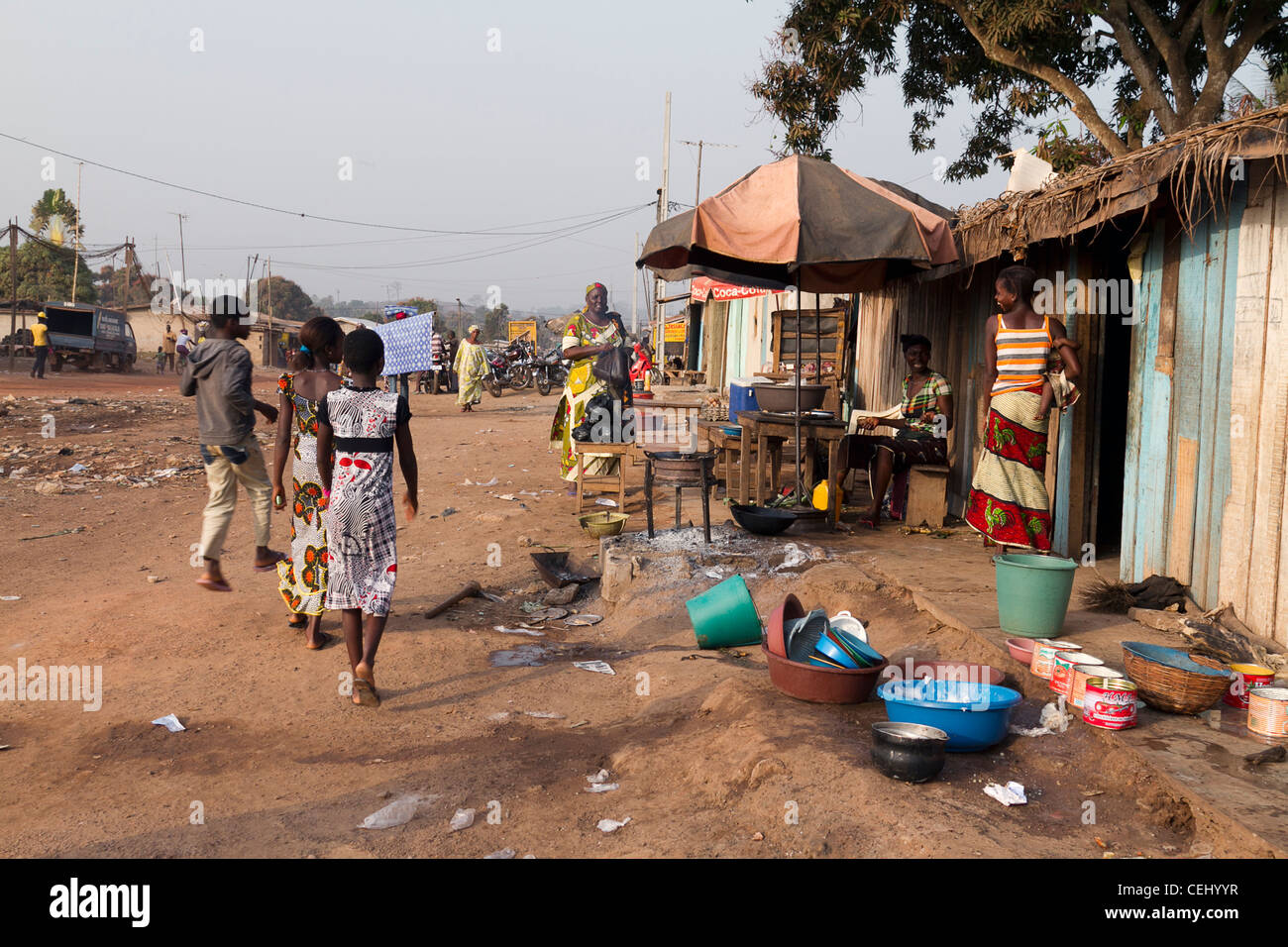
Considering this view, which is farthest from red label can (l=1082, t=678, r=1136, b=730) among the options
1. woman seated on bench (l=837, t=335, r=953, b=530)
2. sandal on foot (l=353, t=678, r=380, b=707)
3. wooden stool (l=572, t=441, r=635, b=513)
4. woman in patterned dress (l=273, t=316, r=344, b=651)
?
wooden stool (l=572, t=441, r=635, b=513)

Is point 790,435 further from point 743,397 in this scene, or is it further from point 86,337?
point 86,337

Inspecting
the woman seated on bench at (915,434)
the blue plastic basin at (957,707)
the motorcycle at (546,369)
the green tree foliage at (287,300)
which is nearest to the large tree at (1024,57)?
the woman seated on bench at (915,434)

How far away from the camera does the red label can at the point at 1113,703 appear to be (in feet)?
11.6

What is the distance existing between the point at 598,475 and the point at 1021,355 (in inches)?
189

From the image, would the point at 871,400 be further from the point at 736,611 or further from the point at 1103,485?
the point at 736,611

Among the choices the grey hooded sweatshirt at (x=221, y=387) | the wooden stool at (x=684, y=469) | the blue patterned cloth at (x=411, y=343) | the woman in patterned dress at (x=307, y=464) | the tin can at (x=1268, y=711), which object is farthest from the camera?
the blue patterned cloth at (x=411, y=343)

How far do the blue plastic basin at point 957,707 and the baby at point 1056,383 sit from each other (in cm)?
248

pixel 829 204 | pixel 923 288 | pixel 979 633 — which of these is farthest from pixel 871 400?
pixel 979 633

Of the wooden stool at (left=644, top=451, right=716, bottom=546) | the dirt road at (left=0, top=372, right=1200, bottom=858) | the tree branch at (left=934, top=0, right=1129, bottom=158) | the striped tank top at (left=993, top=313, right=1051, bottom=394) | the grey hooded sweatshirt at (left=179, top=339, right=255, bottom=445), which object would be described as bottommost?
the dirt road at (left=0, top=372, right=1200, bottom=858)

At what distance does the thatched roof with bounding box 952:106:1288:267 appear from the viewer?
4.12 m

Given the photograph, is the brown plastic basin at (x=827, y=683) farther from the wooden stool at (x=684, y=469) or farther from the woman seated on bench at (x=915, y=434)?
the woman seated on bench at (x=915, y=434)

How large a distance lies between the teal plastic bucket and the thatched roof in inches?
71.9

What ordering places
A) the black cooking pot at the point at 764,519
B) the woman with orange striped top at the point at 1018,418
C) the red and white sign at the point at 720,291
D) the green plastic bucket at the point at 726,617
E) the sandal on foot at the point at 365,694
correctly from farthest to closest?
the red and white sign at the point at 720,291
the black cooking pot at the point at 764,519
the woman with orange striped top at the point at 1018,418
the green plastic bucket at the point at 726,617
the sandal on foot at the point at 365,694

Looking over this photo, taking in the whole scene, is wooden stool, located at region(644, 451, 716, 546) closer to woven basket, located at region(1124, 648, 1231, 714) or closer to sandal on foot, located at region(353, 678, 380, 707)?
sandal on foot, located at region(353, 678, 380, 707)
